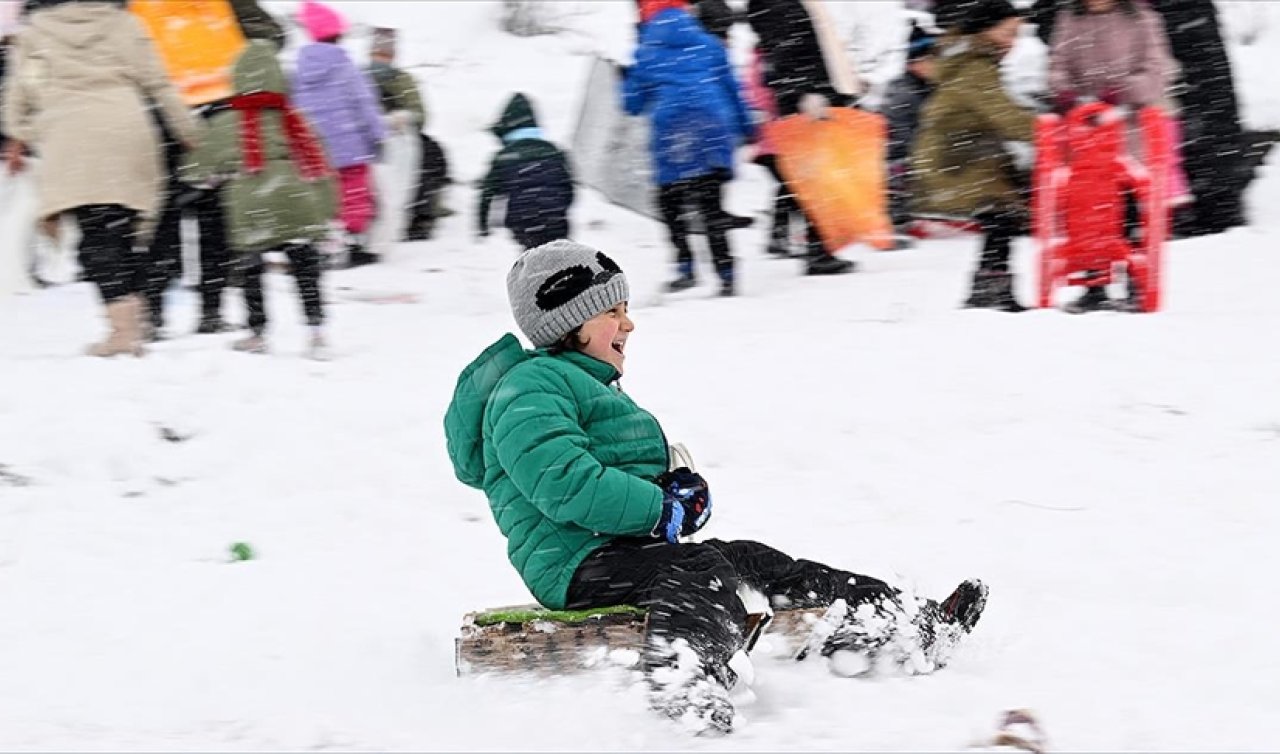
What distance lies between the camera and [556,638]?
3695 millimetres

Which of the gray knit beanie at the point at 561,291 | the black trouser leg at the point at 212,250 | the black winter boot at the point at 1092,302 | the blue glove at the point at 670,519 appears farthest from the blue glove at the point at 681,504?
the black trouser leg at the point at 212,250

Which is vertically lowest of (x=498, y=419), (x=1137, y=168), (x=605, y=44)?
(x=605, y=44)

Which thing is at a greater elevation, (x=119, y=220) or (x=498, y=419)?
(x=498, y=419)

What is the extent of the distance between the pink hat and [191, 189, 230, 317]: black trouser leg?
6.16 ft

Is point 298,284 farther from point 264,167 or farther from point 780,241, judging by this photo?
point 780,241

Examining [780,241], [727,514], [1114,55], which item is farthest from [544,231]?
[727,514]

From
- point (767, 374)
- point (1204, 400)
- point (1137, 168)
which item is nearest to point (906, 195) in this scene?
point (1137, 168)

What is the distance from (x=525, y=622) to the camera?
12.2 feet

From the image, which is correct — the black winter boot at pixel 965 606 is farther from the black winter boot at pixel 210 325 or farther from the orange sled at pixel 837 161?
the black winter boot at pixel 210 325

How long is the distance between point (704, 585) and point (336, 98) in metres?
6.74

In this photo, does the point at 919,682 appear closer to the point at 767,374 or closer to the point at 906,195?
the point at 767,374

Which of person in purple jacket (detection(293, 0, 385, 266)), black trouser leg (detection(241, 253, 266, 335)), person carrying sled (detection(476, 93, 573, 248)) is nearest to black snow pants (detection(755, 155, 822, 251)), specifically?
person carrying sled (detection(476, 93, 573, 248))

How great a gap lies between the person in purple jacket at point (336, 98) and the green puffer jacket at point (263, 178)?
209cm

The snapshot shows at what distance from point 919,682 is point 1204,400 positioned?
9.37 feet
